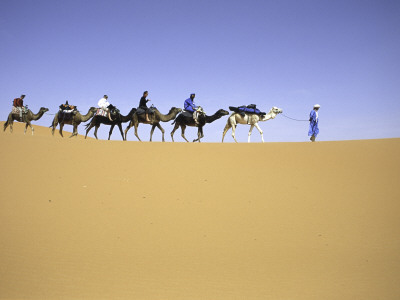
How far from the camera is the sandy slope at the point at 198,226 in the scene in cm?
398

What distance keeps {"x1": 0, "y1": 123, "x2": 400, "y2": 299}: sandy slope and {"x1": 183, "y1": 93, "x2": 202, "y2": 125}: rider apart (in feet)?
20.2

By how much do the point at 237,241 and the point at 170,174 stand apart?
402cm

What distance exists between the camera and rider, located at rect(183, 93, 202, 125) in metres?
16.5

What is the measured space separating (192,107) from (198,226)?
446 inches

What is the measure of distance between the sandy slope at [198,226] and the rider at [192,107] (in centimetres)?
617

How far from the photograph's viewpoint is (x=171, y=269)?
14.3 ft

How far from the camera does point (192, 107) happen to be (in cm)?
1656

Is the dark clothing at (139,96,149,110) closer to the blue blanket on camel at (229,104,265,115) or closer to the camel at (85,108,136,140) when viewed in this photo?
the camel at (85,108,136,140)

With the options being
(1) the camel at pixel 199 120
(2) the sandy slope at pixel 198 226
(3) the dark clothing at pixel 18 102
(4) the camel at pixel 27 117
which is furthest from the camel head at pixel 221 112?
(3) the dark clothing at pixel 18 102

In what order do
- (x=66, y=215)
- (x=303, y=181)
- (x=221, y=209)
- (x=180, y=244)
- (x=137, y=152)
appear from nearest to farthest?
(x=180, y=244) → (x=66, y=215) → (x=221, y=209) → (x=303, y=181) → (x=137, y=152)

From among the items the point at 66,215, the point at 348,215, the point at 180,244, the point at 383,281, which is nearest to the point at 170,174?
the point at 66,215

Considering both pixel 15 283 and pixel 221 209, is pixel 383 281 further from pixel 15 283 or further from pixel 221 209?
pixel 15 283

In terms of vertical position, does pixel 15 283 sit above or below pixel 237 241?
below

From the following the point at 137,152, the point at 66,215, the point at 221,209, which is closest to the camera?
the point at 66,215
